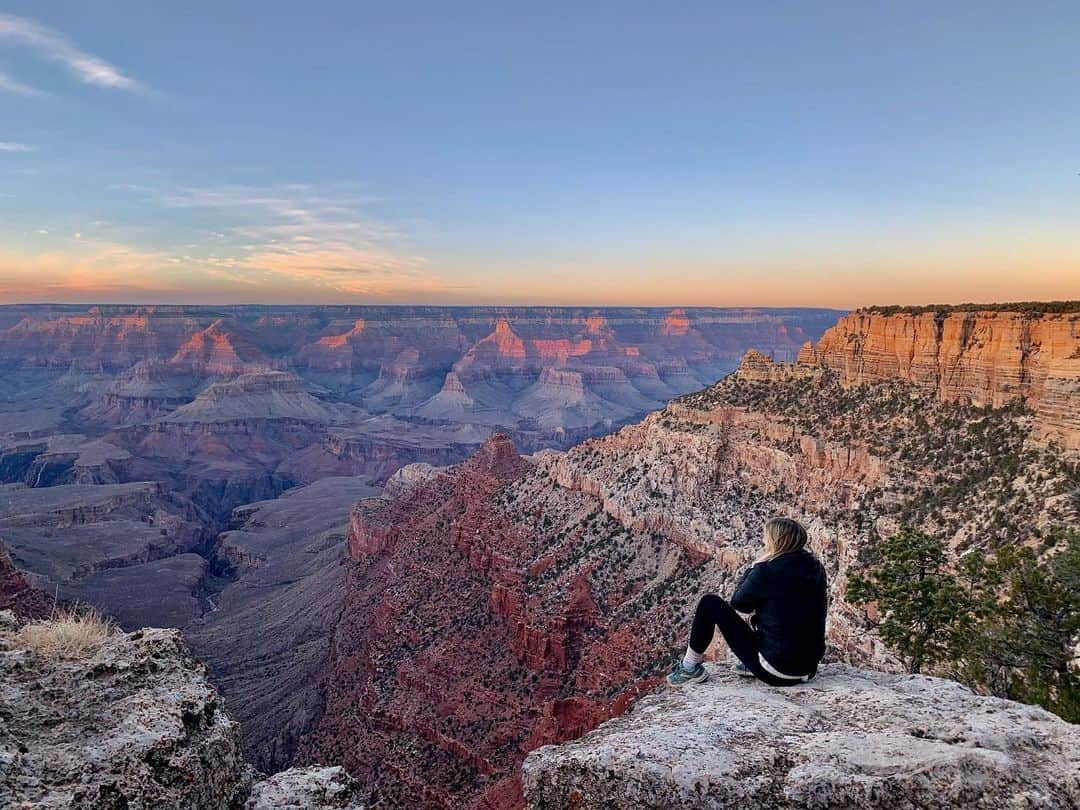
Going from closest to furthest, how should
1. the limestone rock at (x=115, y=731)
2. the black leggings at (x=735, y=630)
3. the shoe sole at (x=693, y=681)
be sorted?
the limestone rock at (x=115, y=731), the black leggings at (x=735, y=630), the shoe sole at (x=693, y=681)

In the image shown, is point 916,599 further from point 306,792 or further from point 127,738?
point 127,738

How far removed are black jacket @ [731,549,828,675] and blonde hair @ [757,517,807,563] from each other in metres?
0.07

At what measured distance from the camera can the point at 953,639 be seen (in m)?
12.3

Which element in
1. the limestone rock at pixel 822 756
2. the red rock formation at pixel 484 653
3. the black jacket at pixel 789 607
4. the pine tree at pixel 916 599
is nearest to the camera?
the limestone rock at pixel 822 756

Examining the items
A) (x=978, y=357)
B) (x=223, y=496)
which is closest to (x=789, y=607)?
(x=978, y=357)

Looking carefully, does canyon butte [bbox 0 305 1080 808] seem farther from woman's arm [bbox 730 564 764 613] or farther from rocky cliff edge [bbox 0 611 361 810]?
rocky cliff edge [bbox 0 611 361 810]

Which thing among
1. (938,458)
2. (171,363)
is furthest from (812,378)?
(171,363)

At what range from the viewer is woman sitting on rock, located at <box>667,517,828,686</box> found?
699 centimetres

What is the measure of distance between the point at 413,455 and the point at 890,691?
145m

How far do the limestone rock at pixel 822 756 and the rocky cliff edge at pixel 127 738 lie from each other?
3127 mm

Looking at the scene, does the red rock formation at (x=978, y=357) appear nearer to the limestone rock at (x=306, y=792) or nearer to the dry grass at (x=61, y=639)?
the limestone rock at (x=306, y=792)

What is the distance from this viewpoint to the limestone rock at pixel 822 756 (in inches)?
197

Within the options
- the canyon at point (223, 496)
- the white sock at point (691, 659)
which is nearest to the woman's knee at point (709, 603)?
the white sock at point (691, 659)

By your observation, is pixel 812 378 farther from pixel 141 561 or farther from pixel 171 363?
pixel 171 363
